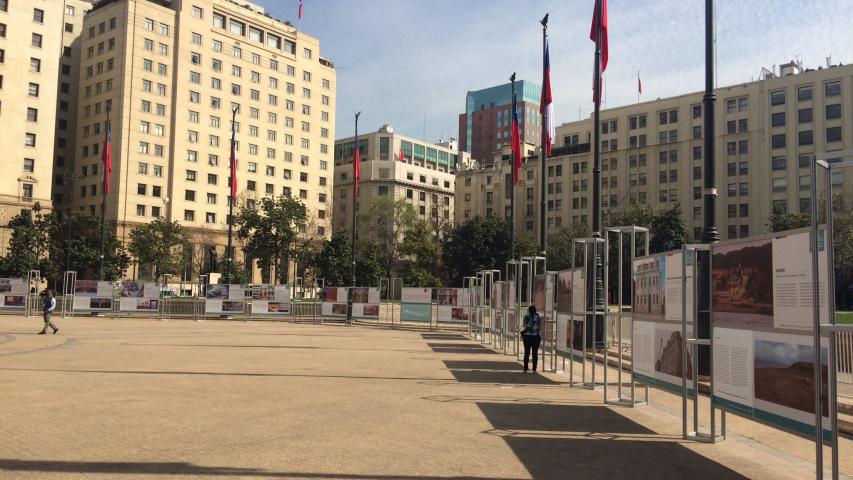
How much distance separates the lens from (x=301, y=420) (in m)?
9.60

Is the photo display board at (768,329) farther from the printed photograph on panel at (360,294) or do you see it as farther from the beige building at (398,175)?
the beige building at (398,175)

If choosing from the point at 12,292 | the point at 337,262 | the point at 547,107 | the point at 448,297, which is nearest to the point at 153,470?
the point at 547,107

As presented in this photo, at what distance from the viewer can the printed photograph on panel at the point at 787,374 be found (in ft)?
20.5

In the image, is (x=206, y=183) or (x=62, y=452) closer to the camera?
(x=62, y=452)

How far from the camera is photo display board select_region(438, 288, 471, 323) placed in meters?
34.6

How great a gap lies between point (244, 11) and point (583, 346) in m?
92.4

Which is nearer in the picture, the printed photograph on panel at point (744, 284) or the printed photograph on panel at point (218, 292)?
the printed photograph on panel at point (744, 284)

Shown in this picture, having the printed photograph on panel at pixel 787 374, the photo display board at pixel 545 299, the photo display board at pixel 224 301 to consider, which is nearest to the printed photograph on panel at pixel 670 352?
the printed photograph on panel at pixel 787 374

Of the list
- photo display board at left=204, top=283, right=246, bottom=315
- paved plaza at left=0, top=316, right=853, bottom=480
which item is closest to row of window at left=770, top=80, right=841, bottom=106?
photo display board at left=204, top=283, right=246, bottom=315

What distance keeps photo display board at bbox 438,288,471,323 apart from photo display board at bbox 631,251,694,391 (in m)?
23.7

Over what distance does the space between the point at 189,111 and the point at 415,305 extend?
62.0m

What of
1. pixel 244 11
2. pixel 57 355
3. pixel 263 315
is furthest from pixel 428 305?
pixel 244 11

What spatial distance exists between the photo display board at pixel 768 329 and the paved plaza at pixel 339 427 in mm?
839

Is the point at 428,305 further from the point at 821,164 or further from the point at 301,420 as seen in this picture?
the point at 821,164
